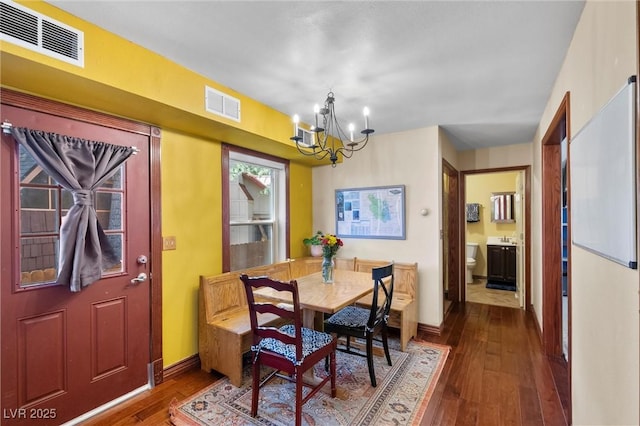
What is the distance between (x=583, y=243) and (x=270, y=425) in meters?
2.23

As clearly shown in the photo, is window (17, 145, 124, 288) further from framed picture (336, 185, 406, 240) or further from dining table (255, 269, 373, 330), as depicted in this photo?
framed picture (336, 185, 406, 240)

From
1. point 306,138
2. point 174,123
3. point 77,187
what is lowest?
point 77,187

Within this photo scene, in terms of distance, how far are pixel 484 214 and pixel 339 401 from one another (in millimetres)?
5463

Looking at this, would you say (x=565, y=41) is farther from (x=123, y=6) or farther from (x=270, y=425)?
(x=270, y=425)

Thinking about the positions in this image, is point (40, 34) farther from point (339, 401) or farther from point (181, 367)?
point (339, 401)

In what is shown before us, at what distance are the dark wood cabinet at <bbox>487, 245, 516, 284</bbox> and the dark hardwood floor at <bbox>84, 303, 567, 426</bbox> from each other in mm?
2447

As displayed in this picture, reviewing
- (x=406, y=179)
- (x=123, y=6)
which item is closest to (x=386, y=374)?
(x=406, y=179)

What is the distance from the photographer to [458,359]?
288cm

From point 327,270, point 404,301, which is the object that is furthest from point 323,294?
point 404,301

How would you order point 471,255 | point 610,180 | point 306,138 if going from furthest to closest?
point 471,255 → point 306,138 → point 610,180

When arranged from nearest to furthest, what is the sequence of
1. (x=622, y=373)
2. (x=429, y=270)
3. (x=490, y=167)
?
(x=622, y=373) < (x=429, y=270) < (x=490, y=167)

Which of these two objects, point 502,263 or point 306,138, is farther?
point 502,263

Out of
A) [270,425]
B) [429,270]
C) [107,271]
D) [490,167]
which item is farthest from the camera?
[490,167]

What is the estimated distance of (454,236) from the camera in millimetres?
4719
